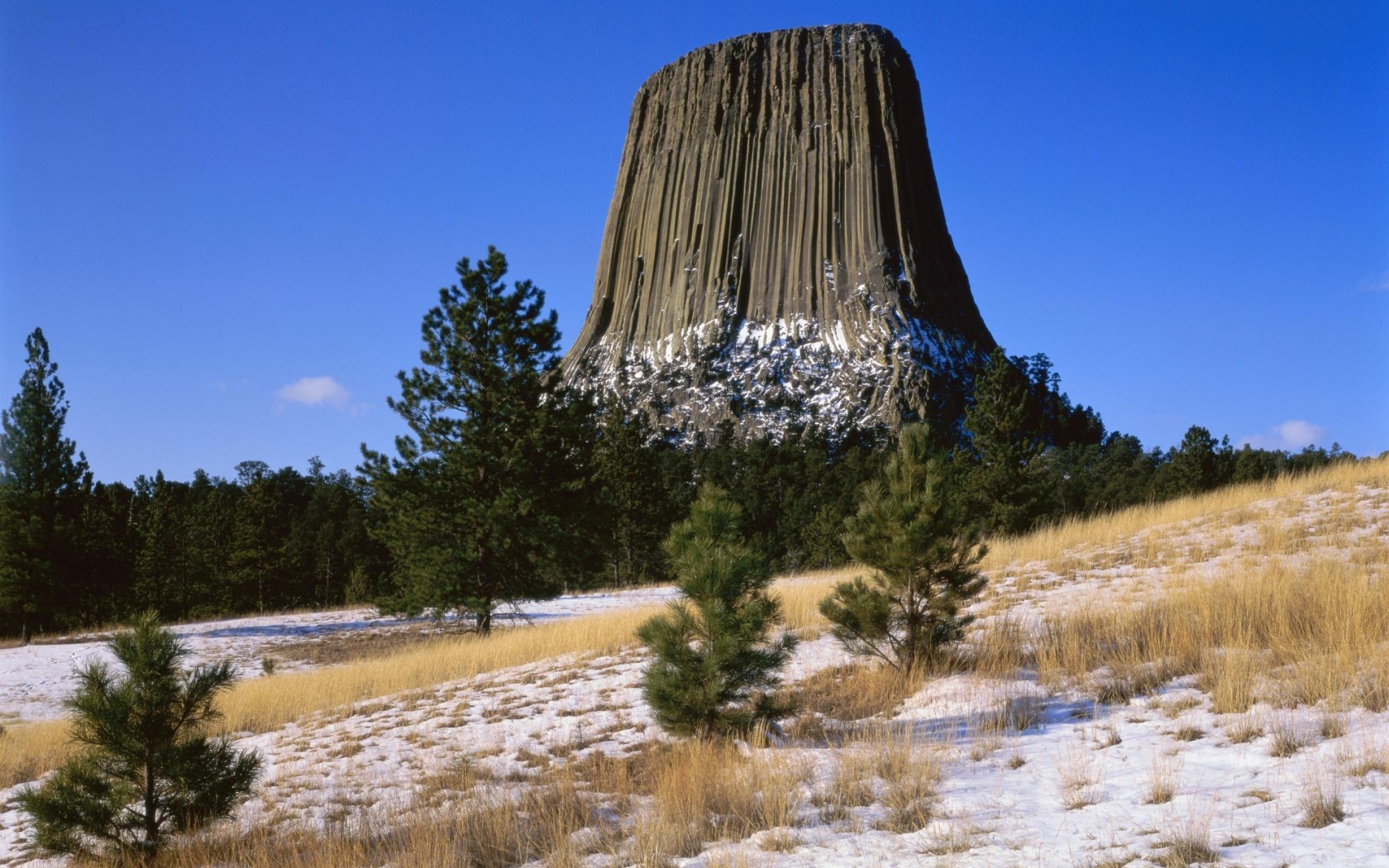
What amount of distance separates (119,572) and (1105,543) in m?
29.0

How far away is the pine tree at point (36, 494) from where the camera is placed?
26266mm

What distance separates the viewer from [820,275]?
109m

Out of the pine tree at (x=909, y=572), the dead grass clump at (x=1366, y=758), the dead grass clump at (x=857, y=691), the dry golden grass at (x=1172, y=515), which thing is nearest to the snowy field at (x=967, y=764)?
the dead grass clump at (x=1366, y=758)

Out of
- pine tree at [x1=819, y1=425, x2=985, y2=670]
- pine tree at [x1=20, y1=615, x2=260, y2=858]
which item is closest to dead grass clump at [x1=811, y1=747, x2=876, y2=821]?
pine tree at [x1=819, y1=425, x2=985, y2=670]

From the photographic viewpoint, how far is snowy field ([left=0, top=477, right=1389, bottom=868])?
423 cm

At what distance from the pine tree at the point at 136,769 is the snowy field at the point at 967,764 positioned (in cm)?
49

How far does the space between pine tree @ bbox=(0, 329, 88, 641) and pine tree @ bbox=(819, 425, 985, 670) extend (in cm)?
2742

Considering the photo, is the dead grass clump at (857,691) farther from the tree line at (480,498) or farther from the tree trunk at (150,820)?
the tree trunk at (150,820)

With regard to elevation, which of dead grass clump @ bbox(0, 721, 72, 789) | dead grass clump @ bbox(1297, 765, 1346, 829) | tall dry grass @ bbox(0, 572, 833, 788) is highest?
dead grass clump @ bbox(1297, 765, 1346, 829)

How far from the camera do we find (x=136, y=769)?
5.90m

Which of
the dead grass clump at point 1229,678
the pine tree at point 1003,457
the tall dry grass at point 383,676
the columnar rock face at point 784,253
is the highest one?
the columnar rock face at point 784,253

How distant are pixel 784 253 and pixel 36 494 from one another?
9335 centimetres

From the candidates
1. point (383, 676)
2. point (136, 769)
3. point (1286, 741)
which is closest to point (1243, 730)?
point (1286, 741)

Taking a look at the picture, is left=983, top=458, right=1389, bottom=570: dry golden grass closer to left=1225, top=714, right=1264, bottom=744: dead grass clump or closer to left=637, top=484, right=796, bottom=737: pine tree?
left=1225, top=714, right=1264, bottom=744: dead grass clump
